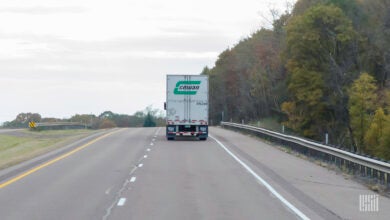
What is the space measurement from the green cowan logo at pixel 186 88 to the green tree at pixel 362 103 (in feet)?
75.4

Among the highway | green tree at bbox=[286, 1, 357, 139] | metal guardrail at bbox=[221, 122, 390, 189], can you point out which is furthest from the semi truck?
green tree at bbox=[286, 1, 357, 139]

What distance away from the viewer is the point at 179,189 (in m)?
17.8

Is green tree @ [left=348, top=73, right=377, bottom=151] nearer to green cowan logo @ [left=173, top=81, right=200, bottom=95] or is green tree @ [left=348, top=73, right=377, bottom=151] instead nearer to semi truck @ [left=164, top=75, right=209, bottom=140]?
semi truck @ [left=164, top=75, right=209, bottom=140]

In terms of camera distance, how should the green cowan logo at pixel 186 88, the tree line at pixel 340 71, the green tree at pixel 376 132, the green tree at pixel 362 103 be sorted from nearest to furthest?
the green cowan logo at pixel 186 88
the green tree at pixel 376 132
the green tree at pixel 362 103
the tree line at pixel 340 71

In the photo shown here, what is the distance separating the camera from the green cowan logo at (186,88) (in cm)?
4362

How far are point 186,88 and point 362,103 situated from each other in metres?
24.0

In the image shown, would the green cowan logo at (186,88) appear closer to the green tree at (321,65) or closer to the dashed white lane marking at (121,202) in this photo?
the green tree at (321,65)

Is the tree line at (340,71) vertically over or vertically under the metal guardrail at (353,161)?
over

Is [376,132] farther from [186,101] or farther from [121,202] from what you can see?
[121,202]

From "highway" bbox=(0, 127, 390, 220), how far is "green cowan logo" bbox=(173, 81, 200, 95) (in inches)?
545

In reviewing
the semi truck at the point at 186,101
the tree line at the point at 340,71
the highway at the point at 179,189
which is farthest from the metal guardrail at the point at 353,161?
the tree line at the point at 340,71

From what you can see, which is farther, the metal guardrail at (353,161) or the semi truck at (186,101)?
the semi truck at (186,101)

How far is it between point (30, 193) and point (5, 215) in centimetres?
387

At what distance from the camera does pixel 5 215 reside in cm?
1291
